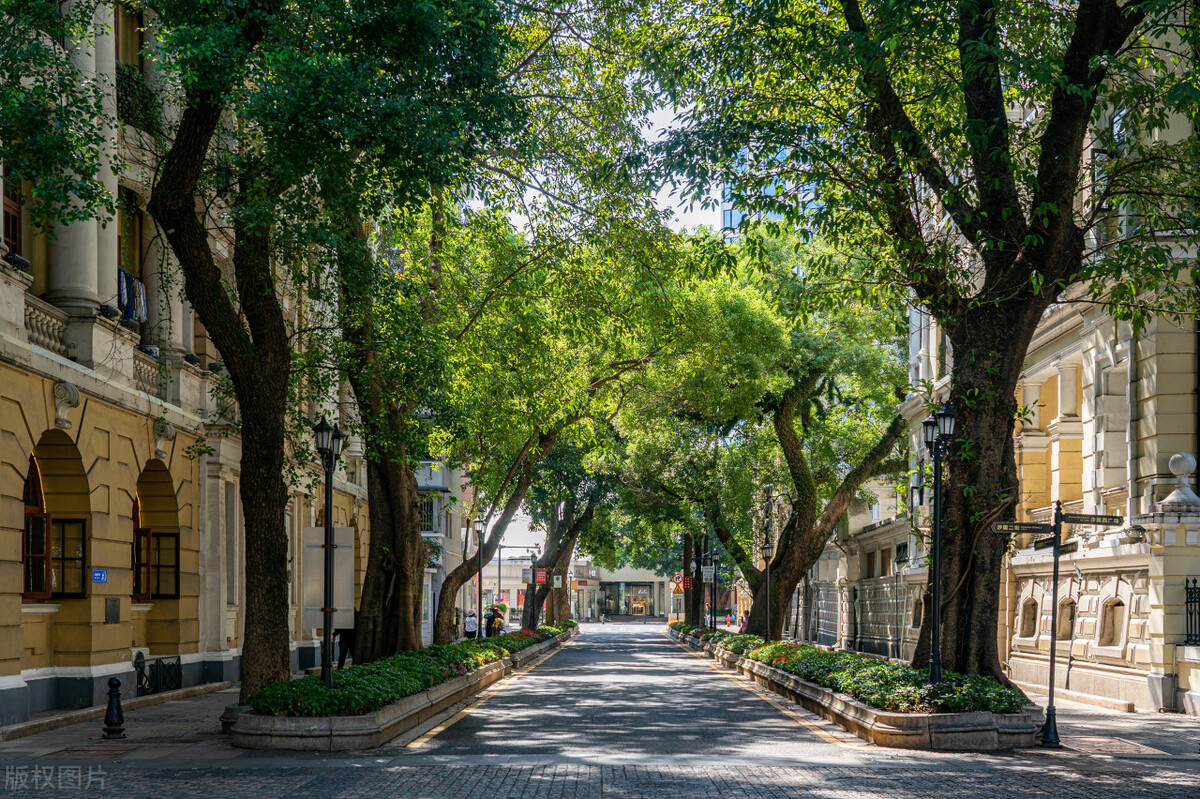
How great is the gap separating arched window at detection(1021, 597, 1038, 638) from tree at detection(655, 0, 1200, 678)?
11335mm

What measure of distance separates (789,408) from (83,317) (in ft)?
63.9

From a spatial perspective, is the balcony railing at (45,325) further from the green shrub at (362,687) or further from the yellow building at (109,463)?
the green shrub at (362,687)

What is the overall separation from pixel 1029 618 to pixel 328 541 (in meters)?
17.1

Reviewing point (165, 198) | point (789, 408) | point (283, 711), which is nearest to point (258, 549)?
point (283, 711)

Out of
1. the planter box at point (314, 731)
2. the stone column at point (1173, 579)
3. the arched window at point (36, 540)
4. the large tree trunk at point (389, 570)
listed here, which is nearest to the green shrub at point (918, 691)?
the stone column at point (1173, 579)

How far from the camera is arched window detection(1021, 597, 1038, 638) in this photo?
27.0 meters

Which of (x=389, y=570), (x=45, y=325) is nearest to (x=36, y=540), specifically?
(x=45, y=325)

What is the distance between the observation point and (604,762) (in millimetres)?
13141

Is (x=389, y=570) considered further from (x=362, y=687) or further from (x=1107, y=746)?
(x=1107, y=746)

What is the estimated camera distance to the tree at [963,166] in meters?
15.0

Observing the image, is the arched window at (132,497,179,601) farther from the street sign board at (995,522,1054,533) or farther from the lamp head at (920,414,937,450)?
the street sign board at (995,522,1054,533)

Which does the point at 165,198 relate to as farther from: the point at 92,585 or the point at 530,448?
the point at 530,448

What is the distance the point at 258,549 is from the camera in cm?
1495

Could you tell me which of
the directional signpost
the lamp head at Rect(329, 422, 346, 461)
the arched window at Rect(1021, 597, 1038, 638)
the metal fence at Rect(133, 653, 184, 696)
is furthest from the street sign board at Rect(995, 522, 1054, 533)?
the metal fence at Rect(133, 653, 184, 696)
